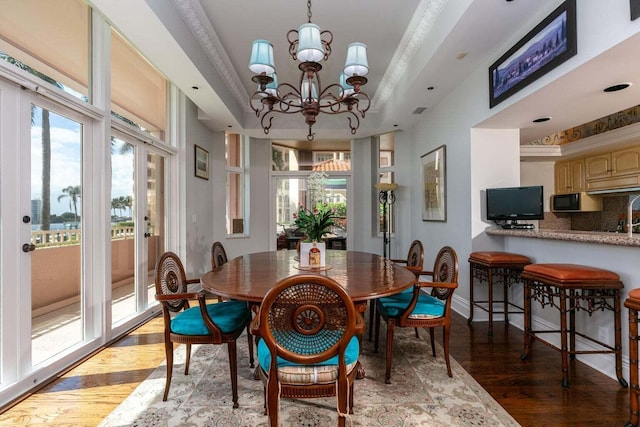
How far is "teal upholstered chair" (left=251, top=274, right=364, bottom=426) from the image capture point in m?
1.31

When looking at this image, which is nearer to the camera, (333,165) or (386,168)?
(386,168)

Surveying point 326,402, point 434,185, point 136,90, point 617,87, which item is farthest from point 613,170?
point 136,90

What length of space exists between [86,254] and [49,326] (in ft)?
1.95

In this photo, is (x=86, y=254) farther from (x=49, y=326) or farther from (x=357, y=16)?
(x=357, y=16)

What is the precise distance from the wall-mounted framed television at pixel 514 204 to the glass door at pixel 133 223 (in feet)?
12.4

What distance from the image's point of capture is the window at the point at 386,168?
593cm

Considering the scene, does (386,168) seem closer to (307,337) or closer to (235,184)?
(235,184)

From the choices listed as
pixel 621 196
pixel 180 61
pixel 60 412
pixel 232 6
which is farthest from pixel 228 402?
pixel 621 196

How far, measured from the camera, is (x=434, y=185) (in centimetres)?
438

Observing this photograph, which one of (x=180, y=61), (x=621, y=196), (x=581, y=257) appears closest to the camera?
(x=581, y=257)

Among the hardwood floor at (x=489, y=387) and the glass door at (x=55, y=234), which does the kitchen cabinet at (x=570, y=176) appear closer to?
the hardwood floor at (x=489, y=387)

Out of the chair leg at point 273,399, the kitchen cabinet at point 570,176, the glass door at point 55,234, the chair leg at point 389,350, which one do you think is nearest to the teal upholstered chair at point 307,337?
the chair leg at point 273,399

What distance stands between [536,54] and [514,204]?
52.6 inches

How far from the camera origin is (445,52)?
9.25ft
